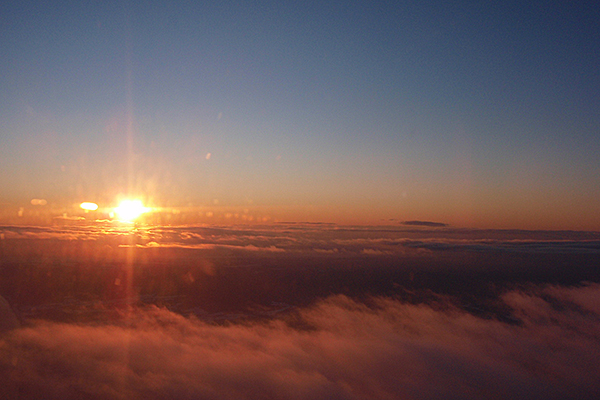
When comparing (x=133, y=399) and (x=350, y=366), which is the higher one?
(x=133, y=399)

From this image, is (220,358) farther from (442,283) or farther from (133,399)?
(442,283)

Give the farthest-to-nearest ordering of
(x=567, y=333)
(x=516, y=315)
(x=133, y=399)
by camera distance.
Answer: (x=516, y=315) → (x=567, y=333) → (x=133, y=399)

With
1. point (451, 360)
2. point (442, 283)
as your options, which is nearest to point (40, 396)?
point (451, 360)

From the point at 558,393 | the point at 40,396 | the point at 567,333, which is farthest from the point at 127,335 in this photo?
the point at 567,333

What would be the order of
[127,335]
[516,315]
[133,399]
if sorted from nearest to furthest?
[133,399], [127,335], [516,315]

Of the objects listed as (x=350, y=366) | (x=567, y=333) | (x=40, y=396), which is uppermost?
(x=40, y=396)

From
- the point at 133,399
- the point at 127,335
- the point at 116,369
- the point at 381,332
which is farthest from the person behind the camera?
the point at 381,332

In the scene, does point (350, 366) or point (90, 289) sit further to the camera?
point (90, 289)

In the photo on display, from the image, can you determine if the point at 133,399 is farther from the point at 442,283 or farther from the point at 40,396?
the point at 442,283

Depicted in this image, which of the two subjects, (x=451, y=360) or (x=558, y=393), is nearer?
(x=558, y=393)
